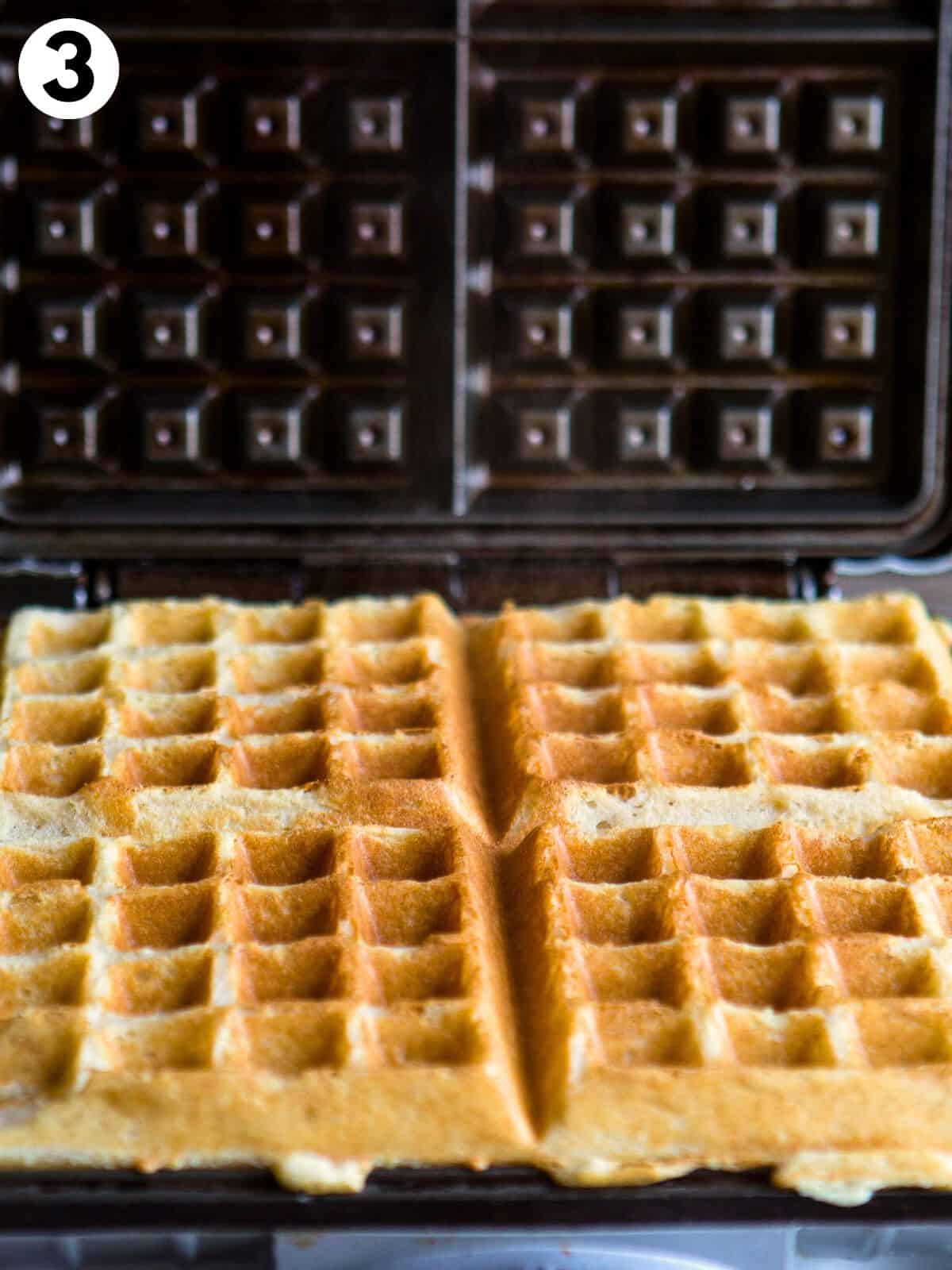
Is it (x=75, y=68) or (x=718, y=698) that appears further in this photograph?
(x=75, y=68)

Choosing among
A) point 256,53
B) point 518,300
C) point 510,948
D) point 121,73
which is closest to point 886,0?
point 518,300

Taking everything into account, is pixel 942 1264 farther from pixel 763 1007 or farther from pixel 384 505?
pixel 384 505

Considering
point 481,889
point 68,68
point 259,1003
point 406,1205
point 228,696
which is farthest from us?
point 68,68

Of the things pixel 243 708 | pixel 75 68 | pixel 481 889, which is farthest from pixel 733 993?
pixel 75 68

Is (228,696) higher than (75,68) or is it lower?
lower

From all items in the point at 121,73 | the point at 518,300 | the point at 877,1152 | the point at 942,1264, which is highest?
the point at 121,73

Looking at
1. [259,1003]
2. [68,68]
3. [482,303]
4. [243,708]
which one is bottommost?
[259,1003]

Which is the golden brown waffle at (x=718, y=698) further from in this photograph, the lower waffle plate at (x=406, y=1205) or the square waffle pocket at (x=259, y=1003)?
the lower waffle plate at (x=406, y=1205)

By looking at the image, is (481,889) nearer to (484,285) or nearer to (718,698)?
(718,698)
